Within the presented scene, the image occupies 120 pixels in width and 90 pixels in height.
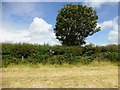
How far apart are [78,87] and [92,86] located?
1.62 ft

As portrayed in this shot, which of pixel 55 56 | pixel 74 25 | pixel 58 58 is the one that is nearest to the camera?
pixel 58 58

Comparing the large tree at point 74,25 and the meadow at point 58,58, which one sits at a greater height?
the large tree at point 74,25

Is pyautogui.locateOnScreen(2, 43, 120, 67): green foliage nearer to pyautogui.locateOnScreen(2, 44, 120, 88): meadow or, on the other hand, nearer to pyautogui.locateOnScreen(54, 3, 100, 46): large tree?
→ pyautogui.locateOnScreen(2, 44, 120, 88): meadow

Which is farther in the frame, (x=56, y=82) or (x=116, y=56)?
(x=116, y=56)

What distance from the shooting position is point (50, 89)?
7.46 m

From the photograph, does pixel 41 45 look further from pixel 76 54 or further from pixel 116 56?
pixel 116 56

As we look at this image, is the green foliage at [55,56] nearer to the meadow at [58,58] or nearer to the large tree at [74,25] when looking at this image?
the meadow at [58,58]

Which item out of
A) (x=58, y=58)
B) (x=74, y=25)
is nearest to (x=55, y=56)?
(x=58, y=58)

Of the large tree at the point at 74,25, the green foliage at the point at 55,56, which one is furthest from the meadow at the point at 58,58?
the large tree at the point at 74,25

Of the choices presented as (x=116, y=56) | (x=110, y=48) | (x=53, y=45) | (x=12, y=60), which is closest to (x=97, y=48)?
(x=110, y=48)

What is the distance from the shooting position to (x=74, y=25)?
94.8ft

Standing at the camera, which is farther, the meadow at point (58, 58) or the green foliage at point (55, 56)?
the green foliage at point (55, 56)

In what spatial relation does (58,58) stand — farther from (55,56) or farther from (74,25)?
(74,25)

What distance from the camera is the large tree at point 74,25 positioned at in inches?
1147
